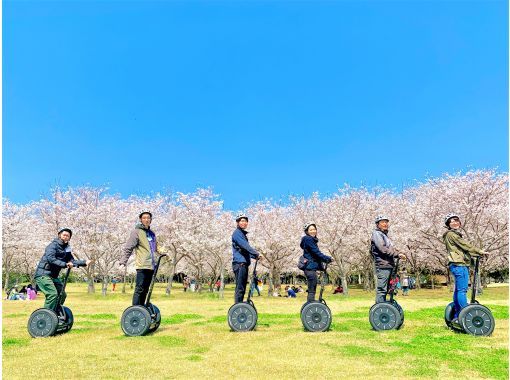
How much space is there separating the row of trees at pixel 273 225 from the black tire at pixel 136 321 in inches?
1064

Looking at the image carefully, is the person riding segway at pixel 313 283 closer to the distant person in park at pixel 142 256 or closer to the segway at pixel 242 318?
the segway at pixel 242 318

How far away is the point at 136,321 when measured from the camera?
8.70 meters

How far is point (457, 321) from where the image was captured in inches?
339

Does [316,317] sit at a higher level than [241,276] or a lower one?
lower

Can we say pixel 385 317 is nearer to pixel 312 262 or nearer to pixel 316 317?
pixel 316 317

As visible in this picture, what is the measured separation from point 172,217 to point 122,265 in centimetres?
3282

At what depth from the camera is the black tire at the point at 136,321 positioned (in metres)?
8.64

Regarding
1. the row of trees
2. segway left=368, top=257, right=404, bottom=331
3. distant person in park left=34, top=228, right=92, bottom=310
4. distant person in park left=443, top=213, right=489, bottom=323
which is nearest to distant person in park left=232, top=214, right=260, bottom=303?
segway left=368, top=257, right=404, bottom=331

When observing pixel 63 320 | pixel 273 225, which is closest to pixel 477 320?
pixel 63 320

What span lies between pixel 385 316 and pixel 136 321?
507 cm

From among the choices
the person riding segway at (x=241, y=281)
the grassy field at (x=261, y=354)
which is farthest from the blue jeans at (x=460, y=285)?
the person riding segway at (x=241, y=281)

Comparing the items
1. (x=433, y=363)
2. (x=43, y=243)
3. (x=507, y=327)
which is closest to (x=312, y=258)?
(x=433, y=363)

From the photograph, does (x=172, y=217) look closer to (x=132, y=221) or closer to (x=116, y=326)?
(x=132, y=221)

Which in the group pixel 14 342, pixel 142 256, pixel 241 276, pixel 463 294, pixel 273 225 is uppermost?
pixel 273 225
